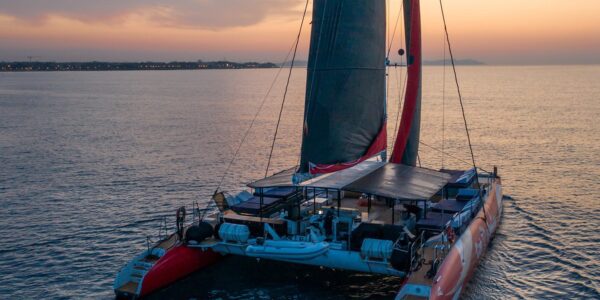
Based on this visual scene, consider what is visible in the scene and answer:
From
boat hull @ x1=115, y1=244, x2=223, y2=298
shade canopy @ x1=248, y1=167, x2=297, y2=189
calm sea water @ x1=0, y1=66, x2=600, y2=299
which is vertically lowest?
calm sea water @ x1=0, y1=66, x2=600, y2=299

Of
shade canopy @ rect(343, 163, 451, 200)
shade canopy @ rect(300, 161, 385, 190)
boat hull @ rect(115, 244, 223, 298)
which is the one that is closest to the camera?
boat hull @ rect(115, 244, 223, 298)

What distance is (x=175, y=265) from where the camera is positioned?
62.5 ft

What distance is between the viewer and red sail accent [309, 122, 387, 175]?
880 inches

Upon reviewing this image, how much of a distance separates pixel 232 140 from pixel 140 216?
32270 millimetres

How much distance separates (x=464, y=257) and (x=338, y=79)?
8210 mm

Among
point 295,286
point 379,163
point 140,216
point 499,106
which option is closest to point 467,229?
point 379,163

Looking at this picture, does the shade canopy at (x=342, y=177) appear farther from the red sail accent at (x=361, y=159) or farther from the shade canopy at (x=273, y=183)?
the shade canopy at (x=273, y=183)

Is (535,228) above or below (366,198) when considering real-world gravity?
below

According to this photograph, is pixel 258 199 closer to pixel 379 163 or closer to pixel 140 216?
pixel 379 163

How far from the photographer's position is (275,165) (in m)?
46.4

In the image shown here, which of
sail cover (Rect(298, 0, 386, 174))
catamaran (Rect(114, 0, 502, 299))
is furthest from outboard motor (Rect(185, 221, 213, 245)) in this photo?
sail cover (Rect(298, 0, 386, 174))

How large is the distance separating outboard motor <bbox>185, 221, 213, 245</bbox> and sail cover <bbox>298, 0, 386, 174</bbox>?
4797 millimetres

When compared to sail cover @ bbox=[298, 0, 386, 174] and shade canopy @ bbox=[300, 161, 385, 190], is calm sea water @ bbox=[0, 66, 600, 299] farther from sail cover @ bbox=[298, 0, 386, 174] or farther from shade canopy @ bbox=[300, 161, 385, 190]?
sail cover @ bbox=[298, 0, 386, 174]

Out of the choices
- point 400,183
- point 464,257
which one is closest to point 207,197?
point 400,183
